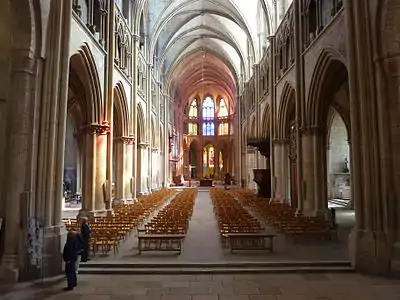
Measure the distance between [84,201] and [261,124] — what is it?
63.4 ft

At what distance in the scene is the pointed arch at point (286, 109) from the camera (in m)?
21.7

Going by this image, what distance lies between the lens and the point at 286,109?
Answer: 2266 cm

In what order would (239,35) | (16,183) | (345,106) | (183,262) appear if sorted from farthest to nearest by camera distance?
(239,35), (345,106), (183,262), (16,183)

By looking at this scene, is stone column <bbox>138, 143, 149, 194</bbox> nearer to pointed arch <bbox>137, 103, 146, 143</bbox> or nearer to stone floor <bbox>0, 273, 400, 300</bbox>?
pointed arch <bbox>137, 103, 146, 143</bbox>

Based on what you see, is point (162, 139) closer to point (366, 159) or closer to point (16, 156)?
point (16, 156)

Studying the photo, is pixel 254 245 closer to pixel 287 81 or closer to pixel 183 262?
pixel 183 262

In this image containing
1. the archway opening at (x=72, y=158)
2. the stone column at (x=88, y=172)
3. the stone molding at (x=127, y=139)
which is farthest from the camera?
the archway opening at (x=72, y=158)

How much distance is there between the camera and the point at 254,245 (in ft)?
37.3

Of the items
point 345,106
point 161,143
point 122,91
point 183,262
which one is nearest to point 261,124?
point 345,106

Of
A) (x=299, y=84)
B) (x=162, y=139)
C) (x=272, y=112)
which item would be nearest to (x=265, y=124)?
(x=272, y=112)

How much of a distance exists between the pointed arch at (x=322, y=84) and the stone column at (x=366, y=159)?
16.2 ft

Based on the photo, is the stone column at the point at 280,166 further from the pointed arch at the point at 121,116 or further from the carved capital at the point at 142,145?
the carved capital at the point at 142,145

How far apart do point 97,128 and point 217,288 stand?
38.1 ft

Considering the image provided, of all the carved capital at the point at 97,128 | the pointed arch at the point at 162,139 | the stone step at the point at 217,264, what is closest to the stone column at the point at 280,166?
the carved capital at the point at 97,128
